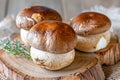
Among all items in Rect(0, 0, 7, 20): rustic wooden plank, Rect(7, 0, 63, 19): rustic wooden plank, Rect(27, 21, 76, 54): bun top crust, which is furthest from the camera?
Rect(7, 0, 63, 19): rustic wooden plank

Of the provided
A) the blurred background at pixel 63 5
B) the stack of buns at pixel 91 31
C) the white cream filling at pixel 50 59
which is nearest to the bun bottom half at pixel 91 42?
the stack of buns at pixel 91 31

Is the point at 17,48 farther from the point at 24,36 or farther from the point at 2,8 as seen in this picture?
the point at 2,8

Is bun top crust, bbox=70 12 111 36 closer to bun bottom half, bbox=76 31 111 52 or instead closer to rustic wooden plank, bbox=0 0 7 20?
bun bottom half, bbox=76 31 111 52

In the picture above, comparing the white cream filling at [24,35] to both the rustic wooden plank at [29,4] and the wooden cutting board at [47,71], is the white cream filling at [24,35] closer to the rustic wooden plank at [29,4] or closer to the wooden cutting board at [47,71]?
the wooden cutting board at [47,71]

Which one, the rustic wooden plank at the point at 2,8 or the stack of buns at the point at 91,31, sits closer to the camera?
the stack of buns at the point at 91,31

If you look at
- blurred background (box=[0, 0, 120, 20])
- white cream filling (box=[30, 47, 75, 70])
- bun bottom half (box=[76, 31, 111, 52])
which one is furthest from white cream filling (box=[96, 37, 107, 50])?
blurred background (box=[0, 0, 120, 20])

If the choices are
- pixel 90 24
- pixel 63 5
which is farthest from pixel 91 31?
pixel 63 5
